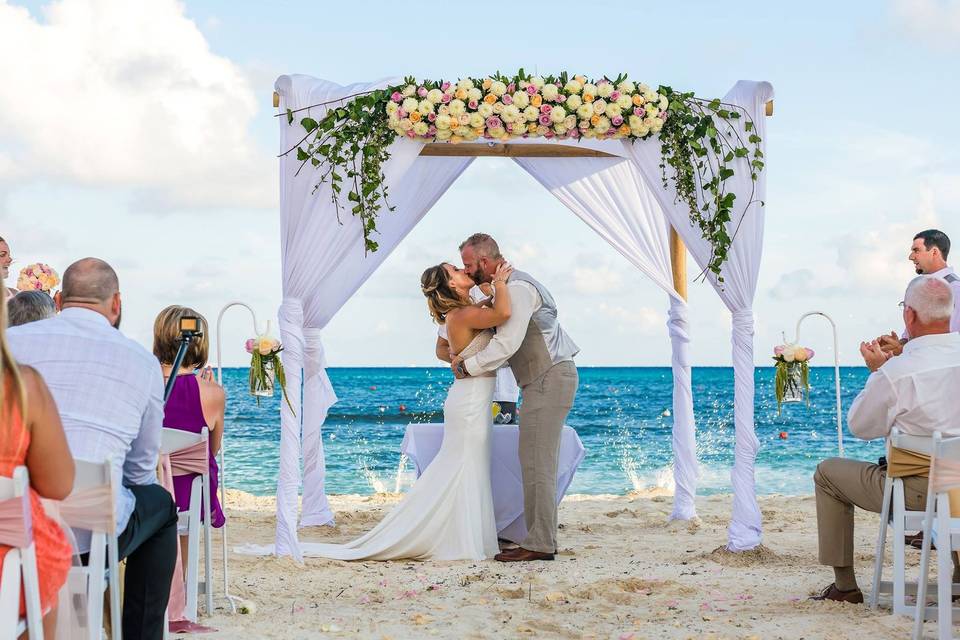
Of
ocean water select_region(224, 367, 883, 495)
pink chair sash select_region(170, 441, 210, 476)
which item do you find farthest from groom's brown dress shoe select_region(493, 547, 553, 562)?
ocean water select_region(224, 367, 883, 495)

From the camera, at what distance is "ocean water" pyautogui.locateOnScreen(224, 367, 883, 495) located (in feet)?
52.9

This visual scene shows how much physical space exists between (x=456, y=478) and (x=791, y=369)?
196 cm

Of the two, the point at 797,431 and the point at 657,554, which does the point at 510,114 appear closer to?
the point at 657,554

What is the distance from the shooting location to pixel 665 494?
9.30m

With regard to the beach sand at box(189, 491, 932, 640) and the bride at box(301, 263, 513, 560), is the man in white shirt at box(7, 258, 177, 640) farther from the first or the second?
the bride at box(301, 263, 513, 560)

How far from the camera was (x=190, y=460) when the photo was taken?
4.17 m

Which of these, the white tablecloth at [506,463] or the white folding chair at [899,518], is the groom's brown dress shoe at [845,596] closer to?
the white folding chair at [899,518]

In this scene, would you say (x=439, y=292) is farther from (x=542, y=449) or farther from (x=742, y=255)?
(x=742, y=255)

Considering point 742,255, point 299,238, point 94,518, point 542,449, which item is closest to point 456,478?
point 542,449

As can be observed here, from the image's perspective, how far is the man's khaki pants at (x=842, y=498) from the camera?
13.8ft

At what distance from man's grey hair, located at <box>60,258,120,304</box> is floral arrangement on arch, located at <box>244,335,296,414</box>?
2.15 metres

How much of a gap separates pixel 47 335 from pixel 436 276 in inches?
114

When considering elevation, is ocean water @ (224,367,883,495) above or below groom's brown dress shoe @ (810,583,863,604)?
below

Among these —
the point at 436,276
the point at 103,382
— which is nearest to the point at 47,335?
the point at 103,382
